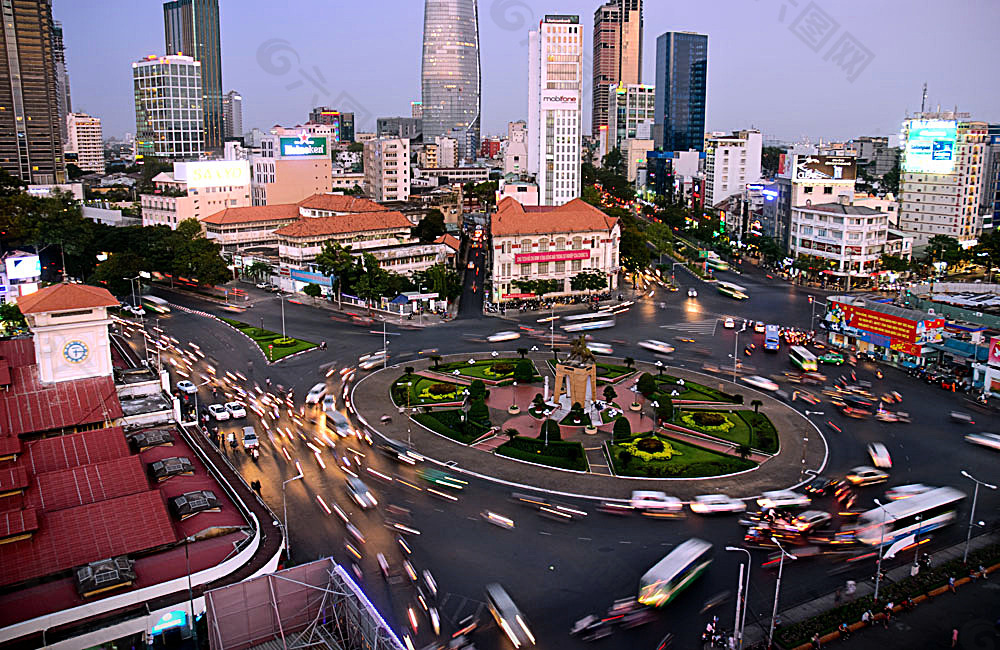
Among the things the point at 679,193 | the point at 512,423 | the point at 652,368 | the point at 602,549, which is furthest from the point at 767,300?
the point at 679,193

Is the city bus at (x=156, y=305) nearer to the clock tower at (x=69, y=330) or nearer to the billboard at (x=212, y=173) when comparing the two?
the billboard at (x=212, y=173)

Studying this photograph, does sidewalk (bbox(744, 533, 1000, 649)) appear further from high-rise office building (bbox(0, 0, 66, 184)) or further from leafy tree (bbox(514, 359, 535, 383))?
high-rise office building (bbox(0, 0, 66, 184))

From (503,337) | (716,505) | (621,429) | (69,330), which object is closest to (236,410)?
(69,330)

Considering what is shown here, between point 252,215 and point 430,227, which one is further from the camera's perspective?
point 430,227

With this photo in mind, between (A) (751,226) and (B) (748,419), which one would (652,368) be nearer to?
(B) (748,419)

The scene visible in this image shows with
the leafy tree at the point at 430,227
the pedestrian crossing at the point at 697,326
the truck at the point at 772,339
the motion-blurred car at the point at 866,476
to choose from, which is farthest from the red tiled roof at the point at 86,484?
the leafy tree at the point at 430,227

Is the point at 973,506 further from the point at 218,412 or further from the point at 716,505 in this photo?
the point at 218,412

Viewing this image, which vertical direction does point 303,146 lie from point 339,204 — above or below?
above

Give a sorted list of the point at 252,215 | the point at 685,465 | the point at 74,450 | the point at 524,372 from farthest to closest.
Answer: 1. the point at 252,215
2. the point at 524,372
3. the point at 685,465
4. the point at 74,450
